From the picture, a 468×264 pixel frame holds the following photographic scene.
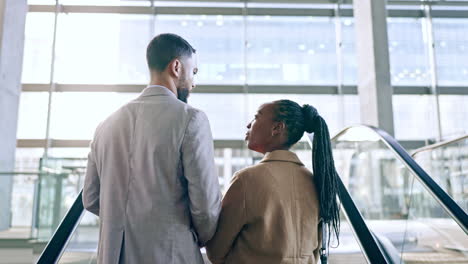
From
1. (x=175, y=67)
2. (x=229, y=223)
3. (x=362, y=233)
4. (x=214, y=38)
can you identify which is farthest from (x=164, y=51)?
(x=214, y=38)

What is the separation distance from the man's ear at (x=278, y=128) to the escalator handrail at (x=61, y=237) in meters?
1.13

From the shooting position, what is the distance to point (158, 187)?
1564 millimetres

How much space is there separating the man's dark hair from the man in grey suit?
13cm

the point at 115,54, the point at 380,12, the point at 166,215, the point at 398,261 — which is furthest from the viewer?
the point at 115,54

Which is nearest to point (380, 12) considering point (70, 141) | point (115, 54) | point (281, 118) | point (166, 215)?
point (115, 54)

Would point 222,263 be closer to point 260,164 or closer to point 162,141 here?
point 260,164

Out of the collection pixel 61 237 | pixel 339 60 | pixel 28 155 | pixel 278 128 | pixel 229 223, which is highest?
pixel 339 60

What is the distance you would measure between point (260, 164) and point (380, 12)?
722 cm

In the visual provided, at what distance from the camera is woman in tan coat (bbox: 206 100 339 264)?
5.55 ft

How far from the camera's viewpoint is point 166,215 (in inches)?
60.7

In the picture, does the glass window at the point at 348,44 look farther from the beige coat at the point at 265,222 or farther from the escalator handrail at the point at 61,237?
the beige coat at the point at 265,222

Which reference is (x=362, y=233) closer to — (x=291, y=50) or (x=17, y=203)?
(x=17, y=203)

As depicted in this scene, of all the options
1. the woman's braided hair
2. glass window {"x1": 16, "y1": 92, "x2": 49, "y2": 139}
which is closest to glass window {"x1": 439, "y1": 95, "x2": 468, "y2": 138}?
the woman's braided hair

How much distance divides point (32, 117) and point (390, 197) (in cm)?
714
